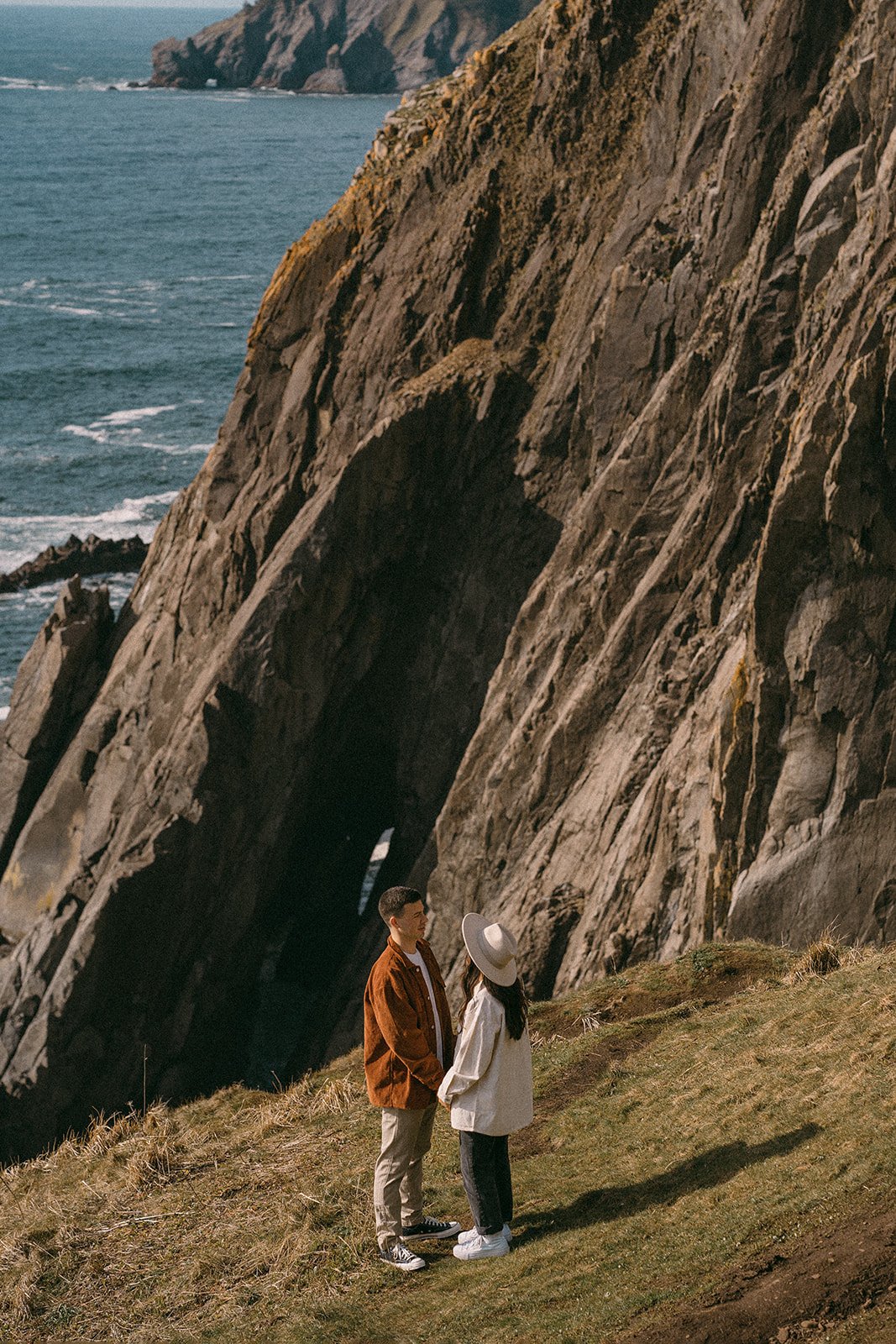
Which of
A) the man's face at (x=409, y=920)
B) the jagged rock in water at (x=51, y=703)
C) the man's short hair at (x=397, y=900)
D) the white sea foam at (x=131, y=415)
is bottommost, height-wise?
the jagged rock in water at (x=51, y=703)

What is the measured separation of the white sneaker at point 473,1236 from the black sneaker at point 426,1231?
0.22 m

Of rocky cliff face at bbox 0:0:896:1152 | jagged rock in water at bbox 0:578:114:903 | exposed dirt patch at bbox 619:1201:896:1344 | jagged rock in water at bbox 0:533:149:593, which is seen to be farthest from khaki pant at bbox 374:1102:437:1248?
jagged rock in water at bbox 0:533:149:593

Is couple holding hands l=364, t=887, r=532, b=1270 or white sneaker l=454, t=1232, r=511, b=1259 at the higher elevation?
couple holding hands l=364, t=887, r=532, b=1270

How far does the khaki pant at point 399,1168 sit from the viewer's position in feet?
33.0

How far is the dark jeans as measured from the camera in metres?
9.66

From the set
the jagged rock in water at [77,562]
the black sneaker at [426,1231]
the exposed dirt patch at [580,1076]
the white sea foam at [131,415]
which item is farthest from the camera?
the white sea foam at [131,415]

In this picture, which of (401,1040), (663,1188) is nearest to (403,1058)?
(401,1040)

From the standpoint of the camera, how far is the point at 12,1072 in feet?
93.4

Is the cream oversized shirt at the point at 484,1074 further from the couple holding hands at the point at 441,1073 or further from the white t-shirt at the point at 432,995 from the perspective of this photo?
the white t-shirt at the point at 432,995

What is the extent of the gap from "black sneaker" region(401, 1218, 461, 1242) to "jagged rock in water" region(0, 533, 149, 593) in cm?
4744

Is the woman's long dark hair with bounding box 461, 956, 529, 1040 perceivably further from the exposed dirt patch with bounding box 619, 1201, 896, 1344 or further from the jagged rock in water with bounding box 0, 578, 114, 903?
the jagged rock in water with bounding box 0, 578, 114, 903

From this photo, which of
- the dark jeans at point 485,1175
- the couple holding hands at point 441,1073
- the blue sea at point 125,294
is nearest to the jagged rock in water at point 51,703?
the blue sea at point 125,294

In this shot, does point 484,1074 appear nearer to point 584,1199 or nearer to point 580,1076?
Answer: point 584,1199

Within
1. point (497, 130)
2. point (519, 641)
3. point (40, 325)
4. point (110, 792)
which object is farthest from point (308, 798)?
point (40, 325)
